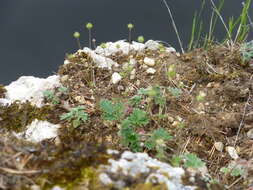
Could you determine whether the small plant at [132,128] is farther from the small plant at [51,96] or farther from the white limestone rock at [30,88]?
the white limestone rock at [30,88]

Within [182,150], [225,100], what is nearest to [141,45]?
[225,100]

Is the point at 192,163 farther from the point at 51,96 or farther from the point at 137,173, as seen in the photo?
the point at 51,96

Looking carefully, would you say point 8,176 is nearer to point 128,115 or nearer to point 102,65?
point 128,115

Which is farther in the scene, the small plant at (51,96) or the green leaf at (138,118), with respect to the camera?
the small plant at (51,96)

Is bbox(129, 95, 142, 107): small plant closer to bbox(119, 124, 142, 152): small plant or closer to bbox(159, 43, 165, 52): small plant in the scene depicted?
bbox(119, 124, 142, 152): small plant

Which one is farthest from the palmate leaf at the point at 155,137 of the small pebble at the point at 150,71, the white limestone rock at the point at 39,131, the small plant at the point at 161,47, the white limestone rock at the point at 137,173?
the small plant at the point at 161,47

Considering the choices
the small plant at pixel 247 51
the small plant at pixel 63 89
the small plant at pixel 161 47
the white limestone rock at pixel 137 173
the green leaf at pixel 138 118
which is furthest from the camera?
the small plant at pixel 161 47

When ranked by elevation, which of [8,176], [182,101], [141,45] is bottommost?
[8,176]
